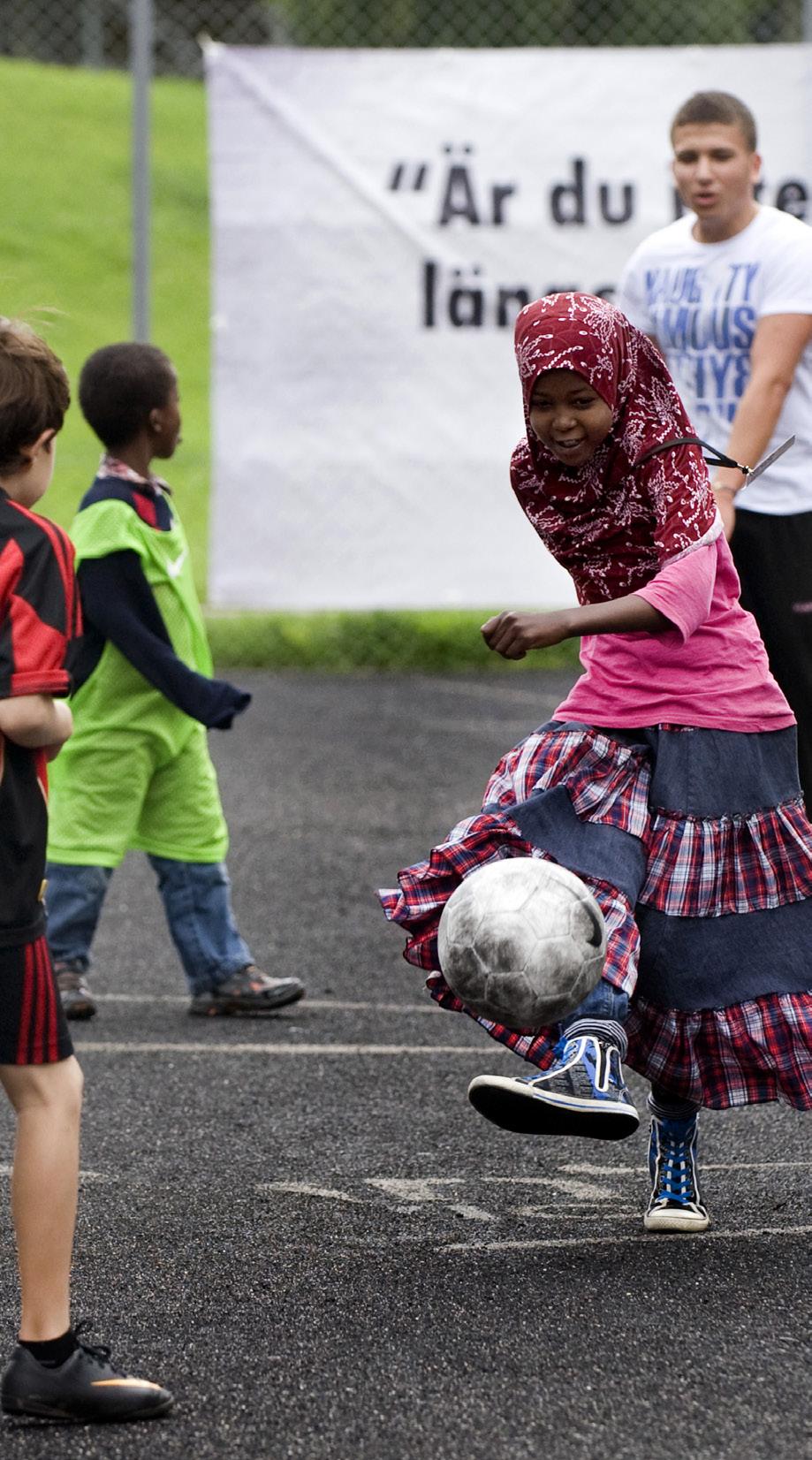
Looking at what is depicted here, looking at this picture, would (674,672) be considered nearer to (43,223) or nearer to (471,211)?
(471,211)

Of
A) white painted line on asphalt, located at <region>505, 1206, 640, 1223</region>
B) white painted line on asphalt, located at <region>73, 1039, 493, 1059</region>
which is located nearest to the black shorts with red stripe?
white painted line on asphalt, located at <region>505, 1206, 640, 1223</region>

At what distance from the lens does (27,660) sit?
2.79 m

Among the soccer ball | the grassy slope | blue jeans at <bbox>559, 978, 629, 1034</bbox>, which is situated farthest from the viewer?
the grassy slope

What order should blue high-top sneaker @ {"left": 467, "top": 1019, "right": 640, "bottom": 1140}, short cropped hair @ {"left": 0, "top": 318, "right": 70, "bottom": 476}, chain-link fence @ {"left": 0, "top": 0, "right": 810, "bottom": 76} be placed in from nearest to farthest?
1. short cropped hair @ {"left": 0, "top": 318, "right": 70, "bottom": 476}
2. blue high-top sneaker @ {"left": 467, "top": 1019, "right": 640, "bottom": 1140}
3. chain-link fence @ {"left": 0, "top": 0, "right": 810, "bottom": 76}

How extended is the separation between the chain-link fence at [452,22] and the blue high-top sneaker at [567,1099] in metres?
7.98

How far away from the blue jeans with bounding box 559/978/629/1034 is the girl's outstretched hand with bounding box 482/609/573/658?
1.83 feet

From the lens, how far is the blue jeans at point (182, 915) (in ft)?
17.7

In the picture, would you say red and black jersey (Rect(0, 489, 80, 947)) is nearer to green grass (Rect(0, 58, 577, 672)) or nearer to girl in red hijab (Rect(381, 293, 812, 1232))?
girl in red hijab (Rect(381, 293, 812, 1232))

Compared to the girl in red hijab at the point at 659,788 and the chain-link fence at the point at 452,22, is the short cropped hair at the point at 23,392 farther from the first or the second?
the chain-link fence at the point at 452,22

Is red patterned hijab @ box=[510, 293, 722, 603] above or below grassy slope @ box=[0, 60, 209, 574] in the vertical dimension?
below

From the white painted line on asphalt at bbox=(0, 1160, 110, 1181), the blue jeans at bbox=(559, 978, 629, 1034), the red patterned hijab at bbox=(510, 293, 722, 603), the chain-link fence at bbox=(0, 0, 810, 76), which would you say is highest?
the chain-link fence at bbox=(0, 0, 810, 76)

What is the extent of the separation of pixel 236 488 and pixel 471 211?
1.78 metres

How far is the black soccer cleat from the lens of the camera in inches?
110

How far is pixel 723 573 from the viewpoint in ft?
12.3
